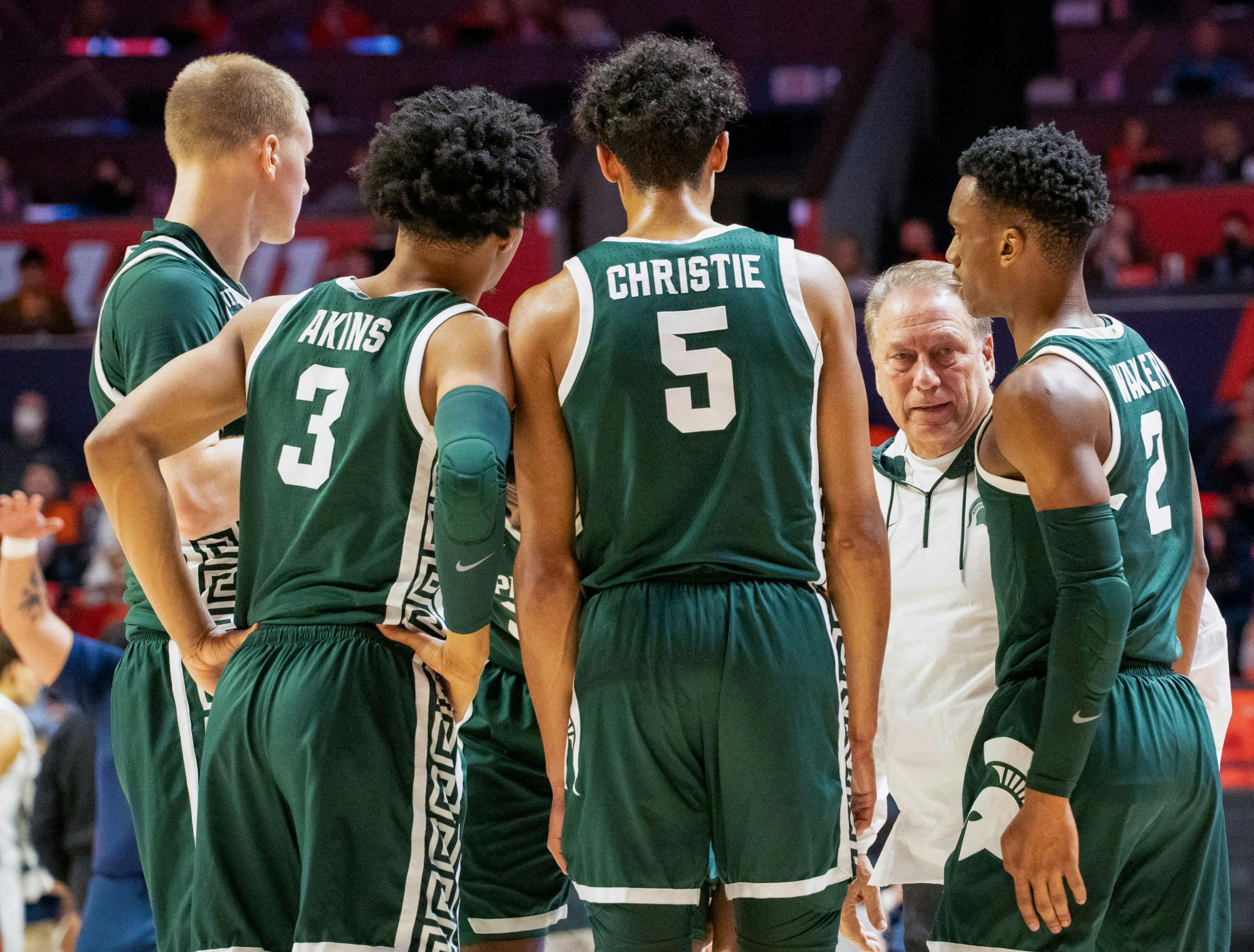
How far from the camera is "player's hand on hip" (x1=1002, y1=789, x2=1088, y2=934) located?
2.66 meters

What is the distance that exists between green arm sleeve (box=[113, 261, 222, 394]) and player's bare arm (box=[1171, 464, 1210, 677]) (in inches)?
87.6

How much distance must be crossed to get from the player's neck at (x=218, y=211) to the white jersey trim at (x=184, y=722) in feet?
3.18

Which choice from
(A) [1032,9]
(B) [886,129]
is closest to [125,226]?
(B) [886,129]

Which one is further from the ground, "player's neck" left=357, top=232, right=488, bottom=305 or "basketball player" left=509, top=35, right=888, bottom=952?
"player's neck" left=357, top=232, right=488, bottom=305

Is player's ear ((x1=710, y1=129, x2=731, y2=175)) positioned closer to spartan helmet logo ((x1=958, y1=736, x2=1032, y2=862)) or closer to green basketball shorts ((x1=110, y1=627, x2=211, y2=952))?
spartan helmet logo ((x1=958, y1=736, x2=1032, y2=862))

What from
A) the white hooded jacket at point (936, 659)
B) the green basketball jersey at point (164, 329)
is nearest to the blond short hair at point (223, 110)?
the green basketball jersey at point (164, 329)

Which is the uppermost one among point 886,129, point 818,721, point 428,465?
point 886,129

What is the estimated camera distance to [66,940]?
5.41 metres

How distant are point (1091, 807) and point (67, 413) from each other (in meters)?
9.85

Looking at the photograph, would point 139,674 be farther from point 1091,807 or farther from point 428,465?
point 1091,807

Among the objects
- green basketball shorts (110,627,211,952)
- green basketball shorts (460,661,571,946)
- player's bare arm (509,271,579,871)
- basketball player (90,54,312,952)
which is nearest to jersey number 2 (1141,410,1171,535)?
player's bare arm (509,271,579,871)

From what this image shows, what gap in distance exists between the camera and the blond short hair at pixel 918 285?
3676 mm

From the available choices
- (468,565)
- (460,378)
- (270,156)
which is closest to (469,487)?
(468,565)

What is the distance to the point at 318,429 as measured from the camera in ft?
8.75
